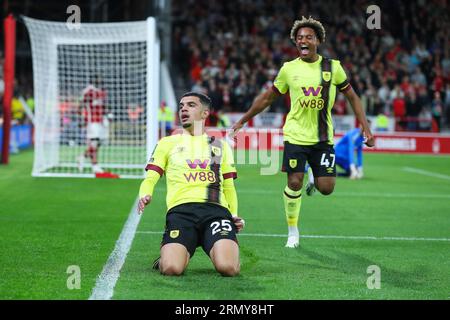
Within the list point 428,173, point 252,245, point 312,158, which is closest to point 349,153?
point 428,173

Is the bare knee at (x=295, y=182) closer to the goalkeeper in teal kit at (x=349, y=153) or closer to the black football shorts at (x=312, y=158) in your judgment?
the black football shorts at (x=312, y=158)

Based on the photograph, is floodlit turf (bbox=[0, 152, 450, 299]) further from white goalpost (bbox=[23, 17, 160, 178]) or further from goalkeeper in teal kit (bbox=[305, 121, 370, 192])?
goalkeeper in teal kit (bbox=[305, 121, 370, 192])

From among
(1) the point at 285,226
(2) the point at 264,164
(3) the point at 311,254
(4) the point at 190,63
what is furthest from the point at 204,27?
(3) the point at 311,254

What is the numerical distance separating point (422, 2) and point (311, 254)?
111 feet

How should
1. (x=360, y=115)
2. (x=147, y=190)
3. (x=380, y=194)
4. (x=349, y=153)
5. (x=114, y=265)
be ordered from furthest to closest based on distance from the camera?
1. (x=349, y=153)
2. (x=380, y=194)
3. (x=360, y=115)
4. (x=114, y=265)
5. (x=147, y=190)

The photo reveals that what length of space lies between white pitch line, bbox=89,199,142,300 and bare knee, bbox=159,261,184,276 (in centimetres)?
38

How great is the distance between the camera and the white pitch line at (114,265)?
654 centimetres

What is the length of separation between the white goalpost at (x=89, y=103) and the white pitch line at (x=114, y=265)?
625cm

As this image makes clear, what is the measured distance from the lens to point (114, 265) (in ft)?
25.7

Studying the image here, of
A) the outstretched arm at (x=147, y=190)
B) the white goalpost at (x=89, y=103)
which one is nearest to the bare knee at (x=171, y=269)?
the outstretched arm at (x=147, y=190)

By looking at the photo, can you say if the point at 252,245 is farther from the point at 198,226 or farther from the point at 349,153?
the point at 349,153

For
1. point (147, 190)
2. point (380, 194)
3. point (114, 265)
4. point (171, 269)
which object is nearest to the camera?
point (171, 269)

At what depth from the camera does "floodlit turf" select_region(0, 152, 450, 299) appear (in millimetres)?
6844

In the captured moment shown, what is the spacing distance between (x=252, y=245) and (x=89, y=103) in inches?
396
